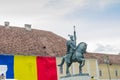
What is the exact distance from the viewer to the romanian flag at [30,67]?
39.9 meters

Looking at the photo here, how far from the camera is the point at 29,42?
46031 millimetres

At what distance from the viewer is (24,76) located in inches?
1620

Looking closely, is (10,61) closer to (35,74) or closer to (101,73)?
(35,74)

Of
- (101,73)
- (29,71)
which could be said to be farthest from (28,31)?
(101,73)

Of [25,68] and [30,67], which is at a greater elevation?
[30,67]

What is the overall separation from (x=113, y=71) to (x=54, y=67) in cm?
2290

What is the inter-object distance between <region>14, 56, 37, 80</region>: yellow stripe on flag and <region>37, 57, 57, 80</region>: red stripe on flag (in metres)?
0.59

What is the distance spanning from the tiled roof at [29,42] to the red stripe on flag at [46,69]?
4.94 feet

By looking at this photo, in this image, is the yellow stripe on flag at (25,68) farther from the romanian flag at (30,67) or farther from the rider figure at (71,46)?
the rider figure at (71,46)

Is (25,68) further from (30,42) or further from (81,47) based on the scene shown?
(81,47)

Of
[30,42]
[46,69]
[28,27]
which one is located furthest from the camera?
[28,27]

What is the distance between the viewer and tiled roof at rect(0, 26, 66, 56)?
143 feet

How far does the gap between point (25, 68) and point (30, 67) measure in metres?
0.71

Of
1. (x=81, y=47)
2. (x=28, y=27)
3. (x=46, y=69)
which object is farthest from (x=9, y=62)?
(x=81, y=47)
